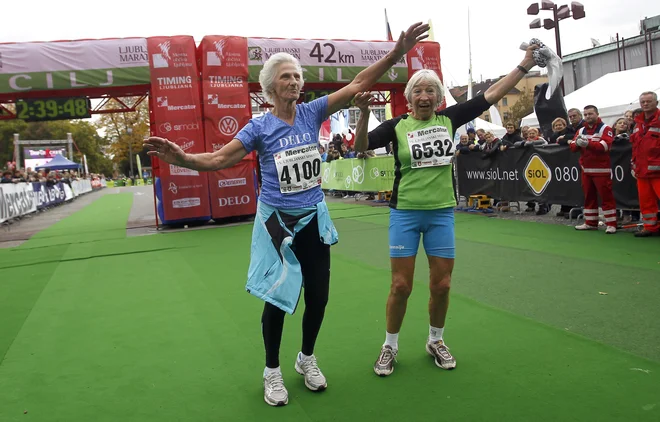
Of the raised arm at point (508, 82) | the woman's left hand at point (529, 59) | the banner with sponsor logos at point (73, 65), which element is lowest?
the raised arm at point (508, 82)

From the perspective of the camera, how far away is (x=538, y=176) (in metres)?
10.8

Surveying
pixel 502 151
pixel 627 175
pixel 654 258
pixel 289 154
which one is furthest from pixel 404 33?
pixel 502 151

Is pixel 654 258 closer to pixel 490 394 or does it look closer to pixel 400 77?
pixel 490 394

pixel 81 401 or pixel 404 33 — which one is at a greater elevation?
pixel 404 33

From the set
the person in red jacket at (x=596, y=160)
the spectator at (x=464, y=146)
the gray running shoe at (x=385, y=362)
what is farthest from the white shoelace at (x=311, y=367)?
the spectator at (x=464, y=146)

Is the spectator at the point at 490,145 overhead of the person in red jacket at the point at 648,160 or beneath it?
overhead

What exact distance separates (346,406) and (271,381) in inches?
18.4

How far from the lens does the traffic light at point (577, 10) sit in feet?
58.7

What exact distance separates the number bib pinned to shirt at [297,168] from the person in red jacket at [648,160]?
625cm

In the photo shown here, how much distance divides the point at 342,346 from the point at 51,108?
11601 millimetres

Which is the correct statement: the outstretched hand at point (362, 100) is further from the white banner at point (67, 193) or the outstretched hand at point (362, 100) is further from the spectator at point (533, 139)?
the white banner at point (67, 193)

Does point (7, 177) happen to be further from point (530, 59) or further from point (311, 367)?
point (530, 59)

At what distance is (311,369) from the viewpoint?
328cm

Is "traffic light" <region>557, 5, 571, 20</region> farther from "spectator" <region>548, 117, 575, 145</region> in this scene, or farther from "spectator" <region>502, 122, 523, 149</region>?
"spectator" <region>548, 117, 575, 145</region>
